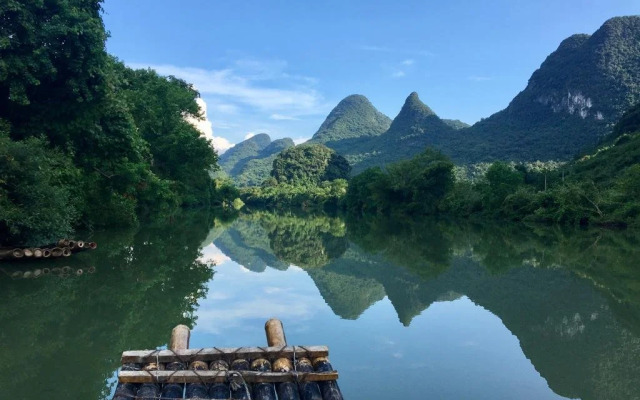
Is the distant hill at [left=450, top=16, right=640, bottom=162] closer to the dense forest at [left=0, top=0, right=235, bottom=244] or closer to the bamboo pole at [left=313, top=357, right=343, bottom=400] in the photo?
the dense forest at [left=0, top=0, right=235, bottom=244]

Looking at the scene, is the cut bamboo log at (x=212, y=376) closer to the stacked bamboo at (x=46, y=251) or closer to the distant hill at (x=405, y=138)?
the stacked bamboo at (x=46, y=251)

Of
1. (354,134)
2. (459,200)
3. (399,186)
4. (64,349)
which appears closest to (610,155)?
(459,200)

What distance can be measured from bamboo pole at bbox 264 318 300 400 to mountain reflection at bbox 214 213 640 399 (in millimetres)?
3156

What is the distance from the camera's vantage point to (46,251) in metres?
13.2

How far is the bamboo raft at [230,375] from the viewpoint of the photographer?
3.69 m

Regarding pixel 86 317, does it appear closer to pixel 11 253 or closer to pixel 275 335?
pixel 275 335

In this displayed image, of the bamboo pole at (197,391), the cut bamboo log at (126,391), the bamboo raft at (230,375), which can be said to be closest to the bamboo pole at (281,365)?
the bamboo raft at (230,375)

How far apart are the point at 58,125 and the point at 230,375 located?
14805mm

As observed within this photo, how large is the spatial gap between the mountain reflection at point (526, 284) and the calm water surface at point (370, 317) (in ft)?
0.14

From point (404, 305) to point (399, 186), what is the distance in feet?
138

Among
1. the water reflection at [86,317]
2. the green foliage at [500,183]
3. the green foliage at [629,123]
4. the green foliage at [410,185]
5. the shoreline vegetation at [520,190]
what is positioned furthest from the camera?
the green foliage at [629,123]

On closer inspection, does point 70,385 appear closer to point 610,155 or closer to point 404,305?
point 404,305

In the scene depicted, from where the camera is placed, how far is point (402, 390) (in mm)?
5125

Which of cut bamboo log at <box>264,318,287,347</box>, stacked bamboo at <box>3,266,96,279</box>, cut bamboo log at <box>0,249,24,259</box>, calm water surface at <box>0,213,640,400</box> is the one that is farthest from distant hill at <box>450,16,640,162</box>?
cut bamboo log at <box>264,318,287,347</box>
